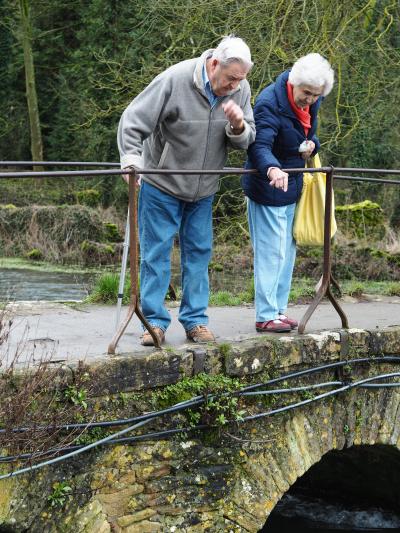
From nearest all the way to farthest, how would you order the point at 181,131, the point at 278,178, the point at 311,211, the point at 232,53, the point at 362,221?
the point at 232,53
the point at 181,131
the point at 278,178
the point at 311,211
the point at 362,221

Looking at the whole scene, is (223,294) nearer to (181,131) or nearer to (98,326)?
(98,326)

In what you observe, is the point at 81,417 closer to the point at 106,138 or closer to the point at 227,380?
the point at 227,380

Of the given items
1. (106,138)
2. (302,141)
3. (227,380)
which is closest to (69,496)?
(227,380)

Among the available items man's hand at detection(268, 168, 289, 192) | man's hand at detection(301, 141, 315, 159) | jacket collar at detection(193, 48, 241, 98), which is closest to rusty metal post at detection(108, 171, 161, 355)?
jacket collar at detection(193, 48, 241, 98)

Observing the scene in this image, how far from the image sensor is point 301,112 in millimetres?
6172

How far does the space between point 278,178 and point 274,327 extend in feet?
3.75

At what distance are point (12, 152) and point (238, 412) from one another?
80.3 ft

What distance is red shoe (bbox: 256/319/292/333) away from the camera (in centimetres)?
650

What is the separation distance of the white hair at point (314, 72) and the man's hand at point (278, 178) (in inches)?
22.6

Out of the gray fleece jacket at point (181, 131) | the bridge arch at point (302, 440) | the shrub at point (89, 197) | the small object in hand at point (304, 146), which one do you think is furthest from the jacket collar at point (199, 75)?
the shrub at point (89, 197)

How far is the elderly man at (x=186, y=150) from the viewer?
557 cm

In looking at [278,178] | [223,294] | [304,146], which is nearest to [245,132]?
[278,178]

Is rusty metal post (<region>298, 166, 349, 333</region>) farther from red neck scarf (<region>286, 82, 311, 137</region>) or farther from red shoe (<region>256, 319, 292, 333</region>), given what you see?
Result: red neck scarf (<region>286, 82, 311, 137</region>)

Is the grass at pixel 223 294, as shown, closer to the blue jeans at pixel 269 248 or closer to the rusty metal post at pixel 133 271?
the blue jeans at pixel 269 248
